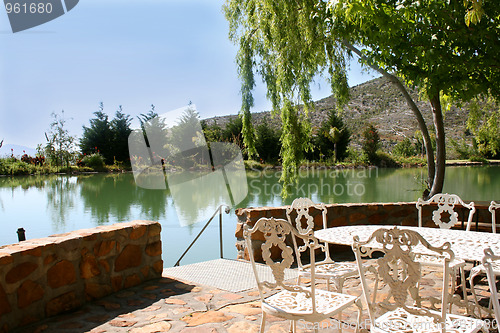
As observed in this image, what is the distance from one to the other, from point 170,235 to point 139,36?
1293 centimetres

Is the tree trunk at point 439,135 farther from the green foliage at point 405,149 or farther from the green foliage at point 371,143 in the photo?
the green foliage at point 405,149

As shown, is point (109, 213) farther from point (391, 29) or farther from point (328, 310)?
point (328, 310)

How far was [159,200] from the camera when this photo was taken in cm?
1240

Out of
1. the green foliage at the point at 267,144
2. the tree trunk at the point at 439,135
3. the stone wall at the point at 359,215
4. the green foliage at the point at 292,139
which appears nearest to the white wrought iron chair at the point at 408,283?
the stone wall at the point at 359,215

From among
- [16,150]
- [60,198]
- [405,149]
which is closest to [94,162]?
[16,150]

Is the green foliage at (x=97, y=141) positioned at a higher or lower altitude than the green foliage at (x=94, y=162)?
higher

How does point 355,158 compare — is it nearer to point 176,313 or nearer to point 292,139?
point 292,139

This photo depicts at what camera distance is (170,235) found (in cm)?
731

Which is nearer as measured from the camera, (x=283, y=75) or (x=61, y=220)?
(x=283, y=75)

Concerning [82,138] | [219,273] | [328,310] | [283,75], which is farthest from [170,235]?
[82,138]

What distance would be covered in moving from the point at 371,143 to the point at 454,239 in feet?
63.2

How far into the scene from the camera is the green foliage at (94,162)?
19016 millimetres

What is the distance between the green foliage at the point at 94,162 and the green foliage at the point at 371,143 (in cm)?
1393

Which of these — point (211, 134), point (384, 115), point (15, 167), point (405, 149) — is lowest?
point (405, 149)
